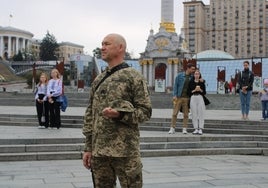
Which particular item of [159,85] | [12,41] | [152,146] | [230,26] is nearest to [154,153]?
[152,146]

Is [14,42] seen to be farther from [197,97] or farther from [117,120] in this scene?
[117,120]

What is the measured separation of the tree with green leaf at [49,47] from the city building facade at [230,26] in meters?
35.6

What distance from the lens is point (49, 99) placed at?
12016 mm

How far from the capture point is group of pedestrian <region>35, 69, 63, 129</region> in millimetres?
12008

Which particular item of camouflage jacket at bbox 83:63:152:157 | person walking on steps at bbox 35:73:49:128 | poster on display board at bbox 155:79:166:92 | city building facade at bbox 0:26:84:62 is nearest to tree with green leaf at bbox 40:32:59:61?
city building facade at bbox 0:26:84:62

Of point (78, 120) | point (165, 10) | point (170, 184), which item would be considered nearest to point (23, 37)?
point (165, 10)

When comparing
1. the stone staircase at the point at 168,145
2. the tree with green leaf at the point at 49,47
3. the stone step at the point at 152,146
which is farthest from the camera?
the tree with green leaf at the point at 49,47

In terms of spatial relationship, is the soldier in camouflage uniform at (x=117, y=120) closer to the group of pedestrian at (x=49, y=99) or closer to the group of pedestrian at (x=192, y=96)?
→ the group of pedestrian at (x=192, y=96)

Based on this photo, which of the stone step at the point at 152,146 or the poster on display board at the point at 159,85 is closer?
the stone step at the point at 152,146

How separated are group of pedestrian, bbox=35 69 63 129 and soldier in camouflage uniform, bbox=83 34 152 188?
853cm

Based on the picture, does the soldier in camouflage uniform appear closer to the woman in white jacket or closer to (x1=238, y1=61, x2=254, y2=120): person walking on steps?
the woman in white jacket

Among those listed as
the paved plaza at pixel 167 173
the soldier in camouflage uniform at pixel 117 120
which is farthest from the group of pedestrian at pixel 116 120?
the paved plaza at pixel 167 173

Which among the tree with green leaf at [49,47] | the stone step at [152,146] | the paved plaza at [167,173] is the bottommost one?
the paved plaza at [167,173]

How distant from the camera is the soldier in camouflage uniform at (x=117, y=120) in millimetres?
3514
